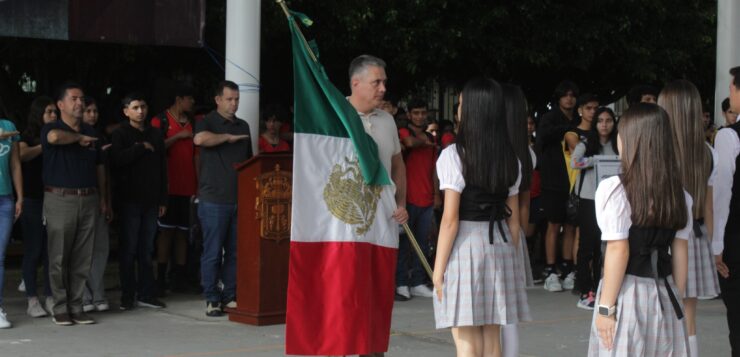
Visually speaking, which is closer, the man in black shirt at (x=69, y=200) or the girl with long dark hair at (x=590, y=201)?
the man in black shirt at (x=69, y=200)

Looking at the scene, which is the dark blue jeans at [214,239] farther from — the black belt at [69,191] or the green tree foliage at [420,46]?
the green tree foliage at [420,46]

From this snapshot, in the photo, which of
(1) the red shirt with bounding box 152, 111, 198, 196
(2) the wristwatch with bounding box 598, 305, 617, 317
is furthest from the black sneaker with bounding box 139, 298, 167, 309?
(2) the wristwatch with bounding box 598, 305, 617, 317

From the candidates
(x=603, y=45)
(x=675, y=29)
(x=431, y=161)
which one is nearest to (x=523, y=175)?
(x=431, y=161)

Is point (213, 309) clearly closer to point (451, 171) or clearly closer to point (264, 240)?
point (264, 240)

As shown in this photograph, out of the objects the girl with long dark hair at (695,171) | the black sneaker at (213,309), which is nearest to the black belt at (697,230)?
the girl with long dark hair at (695,171)

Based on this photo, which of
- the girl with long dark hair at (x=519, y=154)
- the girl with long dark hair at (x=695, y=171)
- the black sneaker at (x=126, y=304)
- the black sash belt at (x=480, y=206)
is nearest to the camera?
the black sash belt at (x=480, y=206)

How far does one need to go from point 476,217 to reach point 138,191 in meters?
4.67

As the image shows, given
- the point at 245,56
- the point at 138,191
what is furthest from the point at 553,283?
the point at 138,191

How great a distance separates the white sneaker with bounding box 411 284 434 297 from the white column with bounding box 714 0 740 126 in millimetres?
4019

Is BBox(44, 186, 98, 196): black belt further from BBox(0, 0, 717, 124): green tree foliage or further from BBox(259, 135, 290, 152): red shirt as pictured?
BBox(0, 0, 717, 124): green tree foliage

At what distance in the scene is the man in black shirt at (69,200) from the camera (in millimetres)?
9695

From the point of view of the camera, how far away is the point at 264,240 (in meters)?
9.85

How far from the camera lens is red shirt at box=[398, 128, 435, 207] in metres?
11.9

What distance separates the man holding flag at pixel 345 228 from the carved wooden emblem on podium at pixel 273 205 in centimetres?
243
